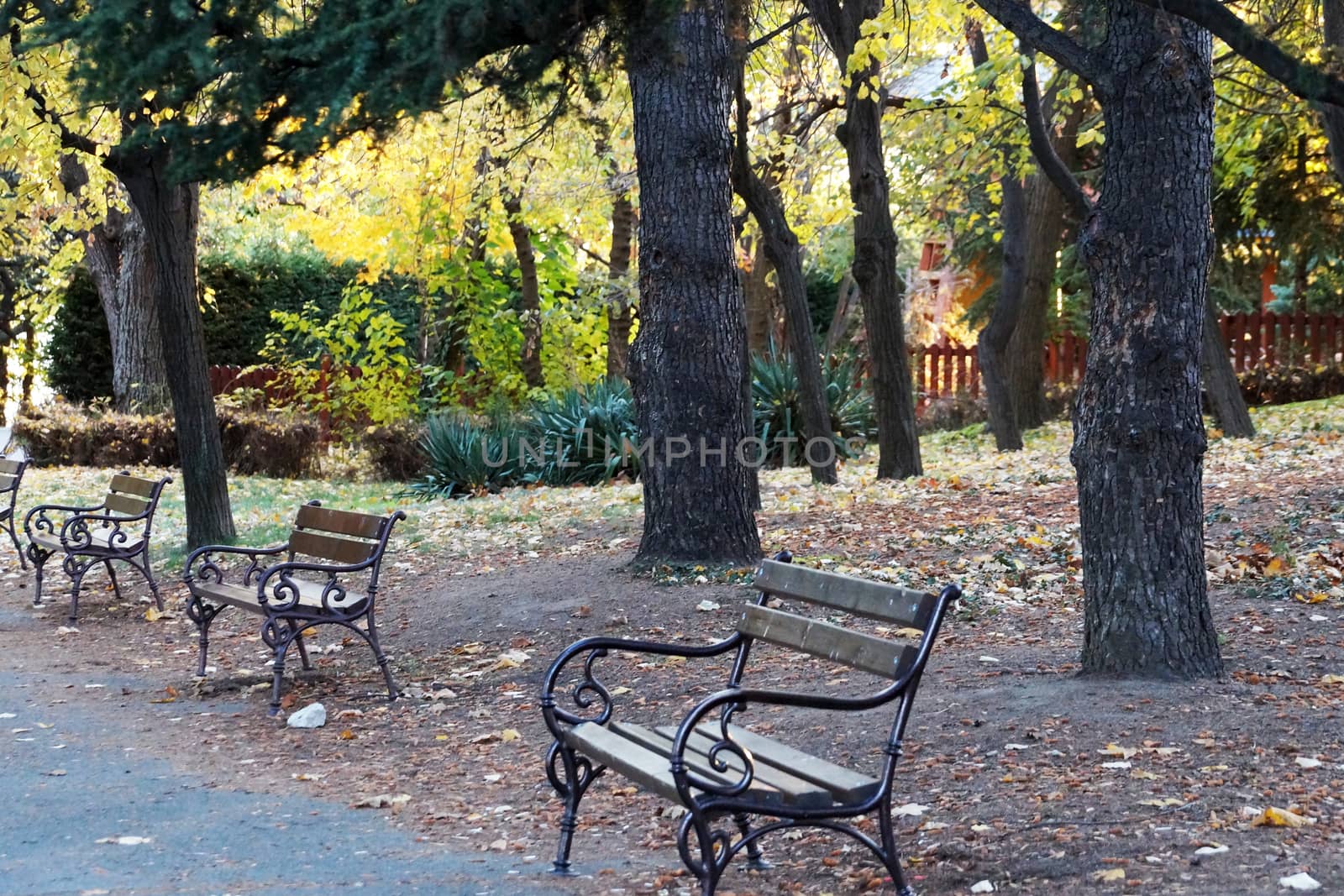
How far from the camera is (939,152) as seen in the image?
17.9m

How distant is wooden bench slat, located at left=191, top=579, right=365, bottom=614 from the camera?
6.81 m

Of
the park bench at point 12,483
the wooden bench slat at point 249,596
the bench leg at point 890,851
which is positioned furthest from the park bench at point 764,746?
the park bench at point 12,483

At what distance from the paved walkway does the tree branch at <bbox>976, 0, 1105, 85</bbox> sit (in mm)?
3791

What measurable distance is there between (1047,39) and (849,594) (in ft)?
9.05

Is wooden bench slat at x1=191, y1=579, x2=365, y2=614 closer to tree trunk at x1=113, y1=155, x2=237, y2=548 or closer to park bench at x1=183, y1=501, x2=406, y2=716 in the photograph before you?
park bench at x1=183, y1=501, x2=406, y2=716

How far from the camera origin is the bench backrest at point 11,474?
1126 cm

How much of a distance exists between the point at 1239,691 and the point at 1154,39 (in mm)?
2602

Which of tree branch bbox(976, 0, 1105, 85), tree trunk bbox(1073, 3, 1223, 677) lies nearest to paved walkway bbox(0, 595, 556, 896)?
tree trunk bbox(1073, 3, 1223, 677)

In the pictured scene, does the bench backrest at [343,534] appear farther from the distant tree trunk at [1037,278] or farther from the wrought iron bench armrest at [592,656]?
the distant tree trunk at [1037,278]

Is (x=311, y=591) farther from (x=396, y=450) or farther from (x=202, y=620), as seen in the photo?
(x=396, y=450)

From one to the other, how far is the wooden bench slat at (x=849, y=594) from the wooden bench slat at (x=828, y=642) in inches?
2.9

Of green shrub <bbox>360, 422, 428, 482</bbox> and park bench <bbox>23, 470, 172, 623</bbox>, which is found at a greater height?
green shrub <bbox>360, 422, 428, 482</bbox>

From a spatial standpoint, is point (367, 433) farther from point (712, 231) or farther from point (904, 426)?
point (712, 231)

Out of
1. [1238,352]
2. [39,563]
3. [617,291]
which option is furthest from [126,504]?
[1238,352]
